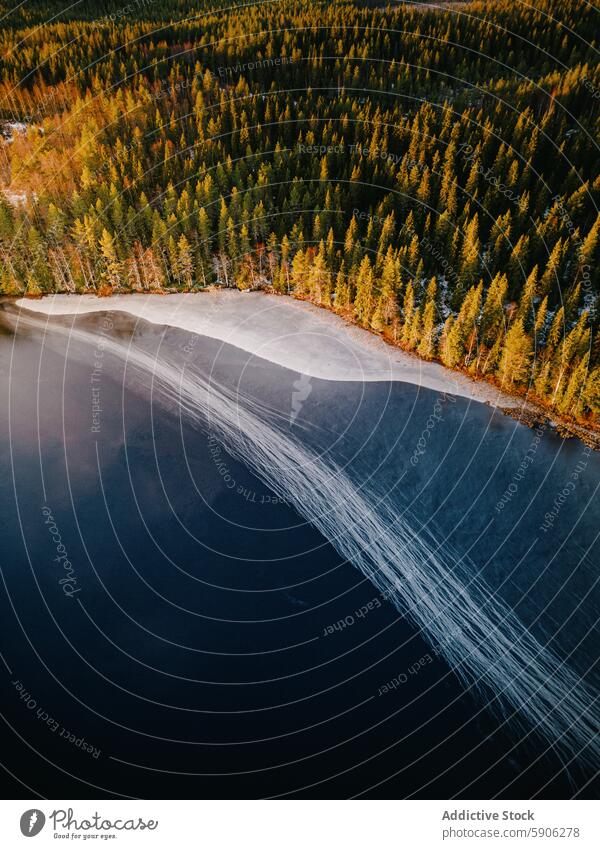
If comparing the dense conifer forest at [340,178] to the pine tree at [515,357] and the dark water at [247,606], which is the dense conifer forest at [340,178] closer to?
the pine tree at [515,357]

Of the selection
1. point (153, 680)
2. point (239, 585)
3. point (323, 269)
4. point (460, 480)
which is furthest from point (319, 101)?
point (153, 680)


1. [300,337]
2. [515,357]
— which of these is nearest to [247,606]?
[515,357]

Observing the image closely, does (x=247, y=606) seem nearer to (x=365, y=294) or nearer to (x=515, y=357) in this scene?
(x=515, y=357)

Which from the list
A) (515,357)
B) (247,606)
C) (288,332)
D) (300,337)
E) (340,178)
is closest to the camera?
(247,606)

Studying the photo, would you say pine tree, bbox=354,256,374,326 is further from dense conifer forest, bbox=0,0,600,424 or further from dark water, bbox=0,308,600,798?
dark water, bbox=0,308,600,798

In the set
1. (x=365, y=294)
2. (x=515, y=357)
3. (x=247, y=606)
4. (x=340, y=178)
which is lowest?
(x=247, y=606)

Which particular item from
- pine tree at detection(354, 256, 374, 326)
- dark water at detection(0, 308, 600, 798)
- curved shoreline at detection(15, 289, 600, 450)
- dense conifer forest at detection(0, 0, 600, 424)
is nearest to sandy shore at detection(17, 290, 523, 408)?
curved shoreline at detection(15, 289, 600, 450)

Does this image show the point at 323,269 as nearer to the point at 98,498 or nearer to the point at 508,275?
the point at 508,275
